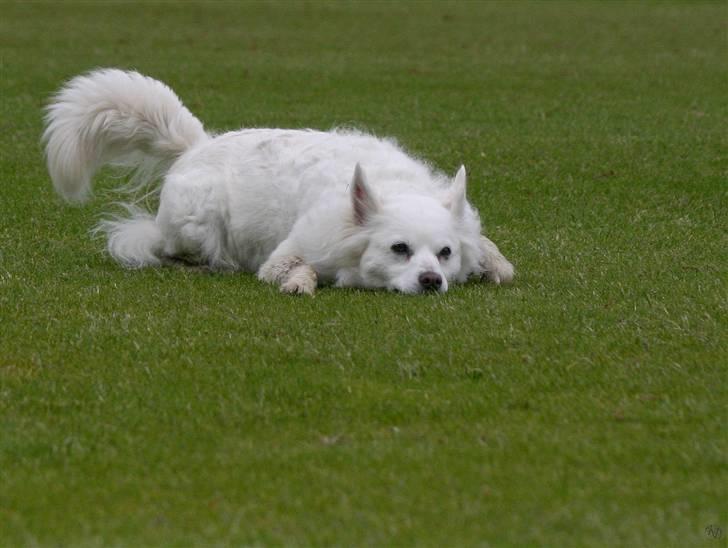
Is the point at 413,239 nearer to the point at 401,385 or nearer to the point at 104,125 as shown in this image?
the point at 401,385

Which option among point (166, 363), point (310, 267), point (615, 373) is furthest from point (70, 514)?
point (310, 267)

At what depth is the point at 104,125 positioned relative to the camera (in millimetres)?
11500

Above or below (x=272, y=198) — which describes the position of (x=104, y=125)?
above

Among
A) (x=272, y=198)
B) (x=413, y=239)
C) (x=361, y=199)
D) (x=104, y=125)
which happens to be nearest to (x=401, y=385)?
(x=413, y=239)

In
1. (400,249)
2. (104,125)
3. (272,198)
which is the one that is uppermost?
(104,125)

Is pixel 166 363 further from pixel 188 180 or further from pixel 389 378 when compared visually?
pixel 188 180

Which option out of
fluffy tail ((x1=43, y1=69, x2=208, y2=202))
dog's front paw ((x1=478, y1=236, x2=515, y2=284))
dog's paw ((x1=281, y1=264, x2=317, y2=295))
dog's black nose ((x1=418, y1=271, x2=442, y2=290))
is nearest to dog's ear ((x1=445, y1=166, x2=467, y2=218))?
dog's front paw ((x1=478, y1=236, x2=515, y2=284))

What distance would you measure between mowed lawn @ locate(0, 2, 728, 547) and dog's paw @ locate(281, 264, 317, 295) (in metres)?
0.18

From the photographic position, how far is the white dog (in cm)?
963

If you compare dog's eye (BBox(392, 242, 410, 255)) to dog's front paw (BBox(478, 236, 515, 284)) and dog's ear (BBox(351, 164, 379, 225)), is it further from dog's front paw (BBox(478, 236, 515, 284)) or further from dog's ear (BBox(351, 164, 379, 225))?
dog's front paw (BBox(478, 236, 515, 284))

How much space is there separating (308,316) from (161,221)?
290cm

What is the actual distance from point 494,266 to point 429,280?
2.55ft

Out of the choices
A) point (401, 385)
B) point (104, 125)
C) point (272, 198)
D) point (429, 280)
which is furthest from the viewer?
point (104, 125)

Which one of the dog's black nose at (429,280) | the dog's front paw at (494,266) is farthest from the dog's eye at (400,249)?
the dog's front paw at (494,266)
